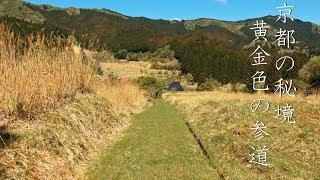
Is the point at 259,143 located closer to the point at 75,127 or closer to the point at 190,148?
the point at 190,148

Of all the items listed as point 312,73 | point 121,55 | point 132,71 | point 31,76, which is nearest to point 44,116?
point 31,76

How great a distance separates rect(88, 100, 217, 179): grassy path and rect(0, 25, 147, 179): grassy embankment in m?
0.69

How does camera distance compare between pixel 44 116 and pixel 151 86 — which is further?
pixel 151 86

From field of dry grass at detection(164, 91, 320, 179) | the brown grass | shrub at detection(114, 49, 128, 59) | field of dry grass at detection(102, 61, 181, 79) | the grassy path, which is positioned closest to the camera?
the grassy path

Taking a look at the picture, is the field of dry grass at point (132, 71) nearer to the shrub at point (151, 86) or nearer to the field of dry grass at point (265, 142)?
the shrub at point (151, 86)

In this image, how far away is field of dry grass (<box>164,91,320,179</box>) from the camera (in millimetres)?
12328

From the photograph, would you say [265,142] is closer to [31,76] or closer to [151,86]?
[31,76]

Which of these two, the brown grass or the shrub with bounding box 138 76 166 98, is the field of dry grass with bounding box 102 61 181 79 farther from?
the brown grass

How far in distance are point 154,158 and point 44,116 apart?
358 centimetres

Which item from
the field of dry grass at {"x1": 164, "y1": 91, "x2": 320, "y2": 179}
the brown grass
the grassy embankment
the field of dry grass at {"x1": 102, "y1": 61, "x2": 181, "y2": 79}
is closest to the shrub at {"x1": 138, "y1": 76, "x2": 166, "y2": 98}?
the field of dry grass at {"x1": 102, "y1": 61, "x2": 181, "y2": 79}

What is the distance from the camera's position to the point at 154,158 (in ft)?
44.4

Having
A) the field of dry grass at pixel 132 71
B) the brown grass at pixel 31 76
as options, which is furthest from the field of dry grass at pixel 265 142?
the field of dry grass at pixel 132 71

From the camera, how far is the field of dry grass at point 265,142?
12.3m

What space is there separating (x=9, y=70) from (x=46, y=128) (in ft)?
6.36
